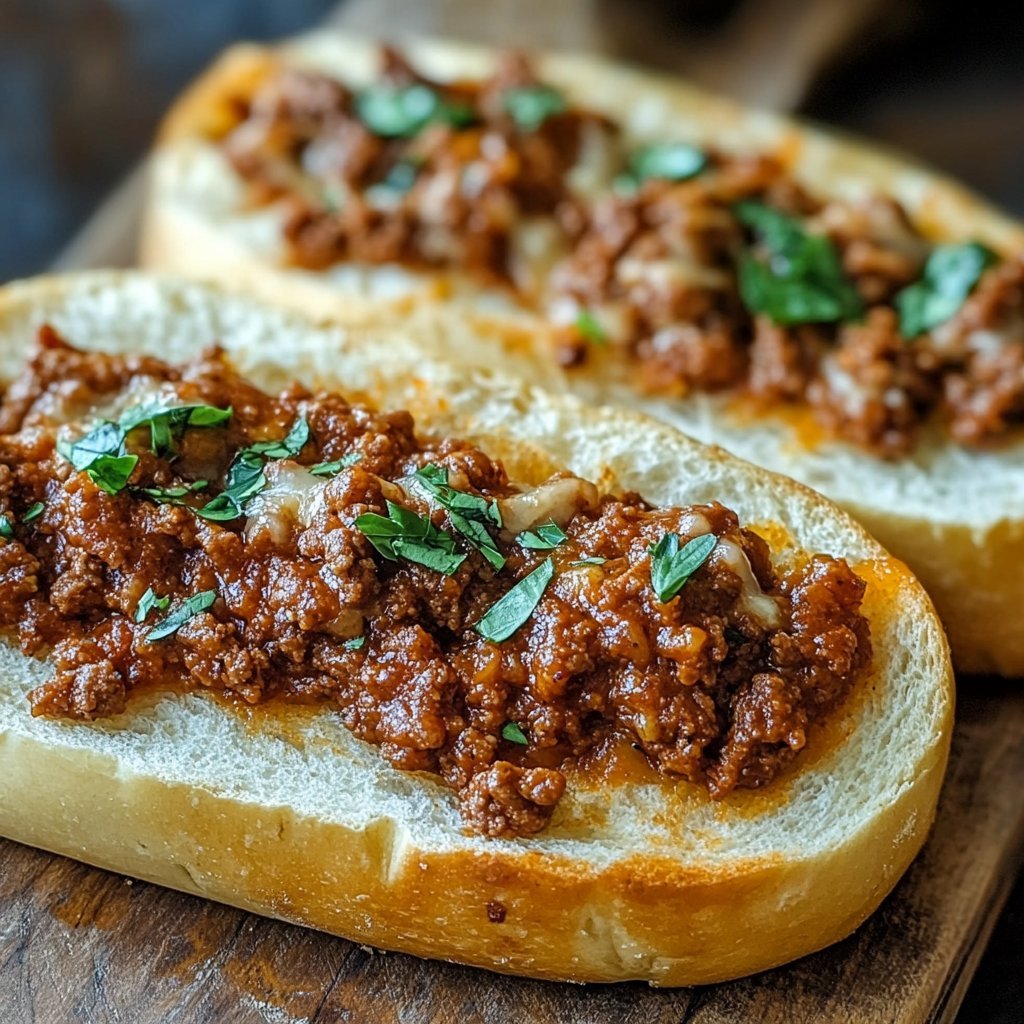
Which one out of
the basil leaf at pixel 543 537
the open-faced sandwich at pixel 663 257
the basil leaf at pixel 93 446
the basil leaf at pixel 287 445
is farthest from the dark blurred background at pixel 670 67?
the basil leaf at pixel 543 537

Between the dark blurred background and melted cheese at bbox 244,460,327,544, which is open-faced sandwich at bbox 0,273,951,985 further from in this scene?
the dark blurred background

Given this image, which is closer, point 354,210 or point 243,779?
point 243,779

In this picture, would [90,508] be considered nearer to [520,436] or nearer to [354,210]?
[520,436]

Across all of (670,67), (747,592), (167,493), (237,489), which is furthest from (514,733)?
(670,67)

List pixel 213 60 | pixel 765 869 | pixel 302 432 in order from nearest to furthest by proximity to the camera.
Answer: pixel 765 869
pixel 302 432
pixel 213 60

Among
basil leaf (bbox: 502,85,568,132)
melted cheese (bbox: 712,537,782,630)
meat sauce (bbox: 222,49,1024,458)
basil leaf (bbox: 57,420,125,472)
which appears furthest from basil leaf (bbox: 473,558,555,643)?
basil leaf (bbox: 502,85,568,132)

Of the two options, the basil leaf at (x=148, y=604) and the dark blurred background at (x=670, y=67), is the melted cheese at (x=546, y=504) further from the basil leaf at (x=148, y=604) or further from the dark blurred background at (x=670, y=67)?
the dark blurred background at (x=670, y=67)

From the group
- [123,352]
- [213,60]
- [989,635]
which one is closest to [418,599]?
[123,352]
